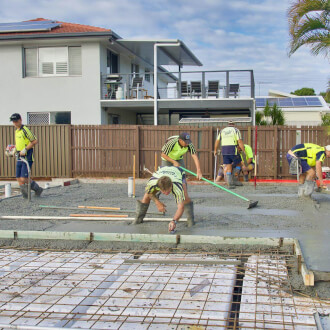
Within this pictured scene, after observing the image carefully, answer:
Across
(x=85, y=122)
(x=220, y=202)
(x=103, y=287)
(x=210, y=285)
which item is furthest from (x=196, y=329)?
(x=85, y=122)

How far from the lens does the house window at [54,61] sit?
63.1ft

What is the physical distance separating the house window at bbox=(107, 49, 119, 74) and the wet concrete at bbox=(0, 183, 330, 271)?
9.90 m

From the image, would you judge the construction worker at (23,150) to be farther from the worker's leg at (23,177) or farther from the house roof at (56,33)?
the house roof at (56,33)

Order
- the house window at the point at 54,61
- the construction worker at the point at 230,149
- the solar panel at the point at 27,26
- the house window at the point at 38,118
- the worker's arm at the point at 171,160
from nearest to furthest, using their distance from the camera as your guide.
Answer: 1. the worker's arm at the point at 171,160
2. the construction worker at the point at 230,149
3. the solar panel at the point at 27,26
4. the house window at the point at 54,61
5. the house window at the point at 38,118

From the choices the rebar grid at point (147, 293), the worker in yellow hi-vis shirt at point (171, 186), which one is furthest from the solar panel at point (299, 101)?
the rebar grid at point (147, 293)

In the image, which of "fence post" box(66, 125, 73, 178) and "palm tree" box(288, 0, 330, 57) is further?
"fence post" box(66, 125, 73, 178)

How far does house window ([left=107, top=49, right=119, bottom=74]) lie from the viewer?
20391 millimetres

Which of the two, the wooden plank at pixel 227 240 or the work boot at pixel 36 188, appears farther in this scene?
the work boot at pixel 36 188

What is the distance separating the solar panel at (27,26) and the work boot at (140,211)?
45.7ft

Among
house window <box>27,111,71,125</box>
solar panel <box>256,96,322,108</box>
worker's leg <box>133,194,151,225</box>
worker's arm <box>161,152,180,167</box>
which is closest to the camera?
worker's leg <box>133,194,151,225</box>

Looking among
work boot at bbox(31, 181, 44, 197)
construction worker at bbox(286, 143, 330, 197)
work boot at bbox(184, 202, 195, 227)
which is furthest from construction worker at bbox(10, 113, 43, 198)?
construction worker at bbox(286, 143, 330, 197)

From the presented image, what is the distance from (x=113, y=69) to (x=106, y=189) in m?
10.3

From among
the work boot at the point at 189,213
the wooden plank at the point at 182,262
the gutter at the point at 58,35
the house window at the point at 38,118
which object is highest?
the gutter at the point at 58,35

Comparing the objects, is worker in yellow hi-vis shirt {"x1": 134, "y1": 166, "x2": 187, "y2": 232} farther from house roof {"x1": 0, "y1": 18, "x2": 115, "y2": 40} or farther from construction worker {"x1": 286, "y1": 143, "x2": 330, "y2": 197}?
house roof {"x1": 0, "y1": 18, "x2": 115, "y2": 40}
